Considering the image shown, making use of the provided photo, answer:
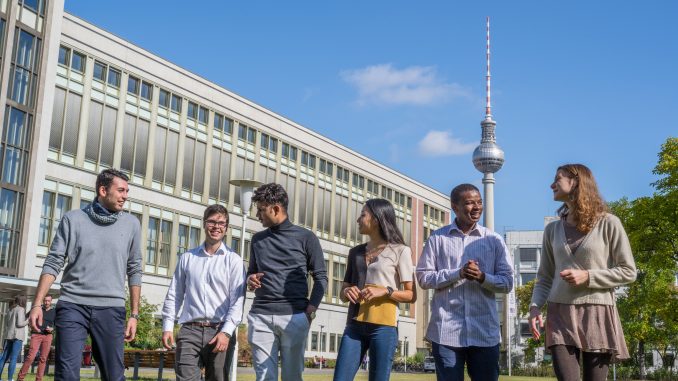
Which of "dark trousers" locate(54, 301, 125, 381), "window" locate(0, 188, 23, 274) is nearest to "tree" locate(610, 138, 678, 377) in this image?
"window" locate(0, 188, 23, 274)

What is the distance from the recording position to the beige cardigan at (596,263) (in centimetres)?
571

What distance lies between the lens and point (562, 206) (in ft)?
19.8

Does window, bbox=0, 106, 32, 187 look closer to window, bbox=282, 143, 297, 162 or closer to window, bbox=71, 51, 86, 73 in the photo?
window, bbox=71, 51, 86, 73

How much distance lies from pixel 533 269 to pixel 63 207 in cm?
7969

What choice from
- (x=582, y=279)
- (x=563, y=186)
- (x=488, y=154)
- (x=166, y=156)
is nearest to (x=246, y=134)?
(x=166, y=156)

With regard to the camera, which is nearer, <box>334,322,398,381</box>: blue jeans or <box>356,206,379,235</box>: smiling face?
<box>334,322,398,381</box>: blue jeans

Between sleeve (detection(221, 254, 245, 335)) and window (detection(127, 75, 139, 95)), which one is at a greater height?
window (detection(127, 75, 139, 95))

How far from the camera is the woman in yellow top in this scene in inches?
262

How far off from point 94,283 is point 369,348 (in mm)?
2171

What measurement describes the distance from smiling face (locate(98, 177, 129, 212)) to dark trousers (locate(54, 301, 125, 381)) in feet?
2.66

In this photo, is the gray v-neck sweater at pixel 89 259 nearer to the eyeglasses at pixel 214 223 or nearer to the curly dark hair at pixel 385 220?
the eyeglasses at pixel 214 223

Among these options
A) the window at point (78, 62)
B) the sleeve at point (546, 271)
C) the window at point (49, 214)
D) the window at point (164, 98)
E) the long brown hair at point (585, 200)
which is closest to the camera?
the long brown hair at point (585, 200)

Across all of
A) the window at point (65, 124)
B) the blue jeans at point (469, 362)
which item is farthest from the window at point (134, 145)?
the blue jeans at point (469, 362)

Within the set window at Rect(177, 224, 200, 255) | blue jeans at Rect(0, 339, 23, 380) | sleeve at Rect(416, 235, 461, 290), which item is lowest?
blue jeans at Rect(0, 339, 23, 380)
